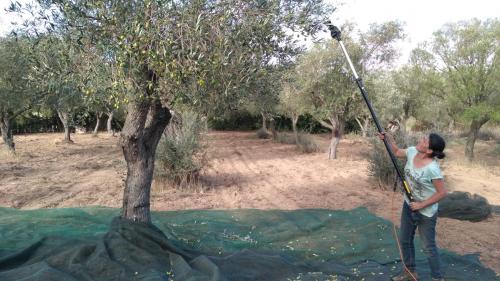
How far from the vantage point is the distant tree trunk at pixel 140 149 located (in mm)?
5785

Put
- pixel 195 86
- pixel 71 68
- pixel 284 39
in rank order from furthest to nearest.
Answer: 1. pixel 284 39
2. pixel 71 68
3. pixel 195 86

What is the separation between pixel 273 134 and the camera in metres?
30.4

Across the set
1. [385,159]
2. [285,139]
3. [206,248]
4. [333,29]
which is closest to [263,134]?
[285,139]

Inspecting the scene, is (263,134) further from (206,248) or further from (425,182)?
(425,182)

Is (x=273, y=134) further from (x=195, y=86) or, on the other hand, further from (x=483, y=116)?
(x=195, y=86)

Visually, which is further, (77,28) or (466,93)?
(466,93)

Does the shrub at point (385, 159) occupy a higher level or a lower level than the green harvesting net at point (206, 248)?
higher

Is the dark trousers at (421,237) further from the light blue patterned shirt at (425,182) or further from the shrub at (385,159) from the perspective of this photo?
the shrub at (385,159)

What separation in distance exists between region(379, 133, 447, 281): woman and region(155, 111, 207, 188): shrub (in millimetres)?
6940

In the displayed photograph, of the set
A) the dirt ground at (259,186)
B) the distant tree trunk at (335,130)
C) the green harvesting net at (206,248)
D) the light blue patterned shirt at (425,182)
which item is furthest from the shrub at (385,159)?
the light blue patterned shirt at (425,182)

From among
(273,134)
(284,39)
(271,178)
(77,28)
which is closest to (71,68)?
(77,28)

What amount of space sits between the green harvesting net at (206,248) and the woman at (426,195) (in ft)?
2.28

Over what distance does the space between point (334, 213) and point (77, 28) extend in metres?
5.72

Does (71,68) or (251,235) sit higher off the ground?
(71,68)
